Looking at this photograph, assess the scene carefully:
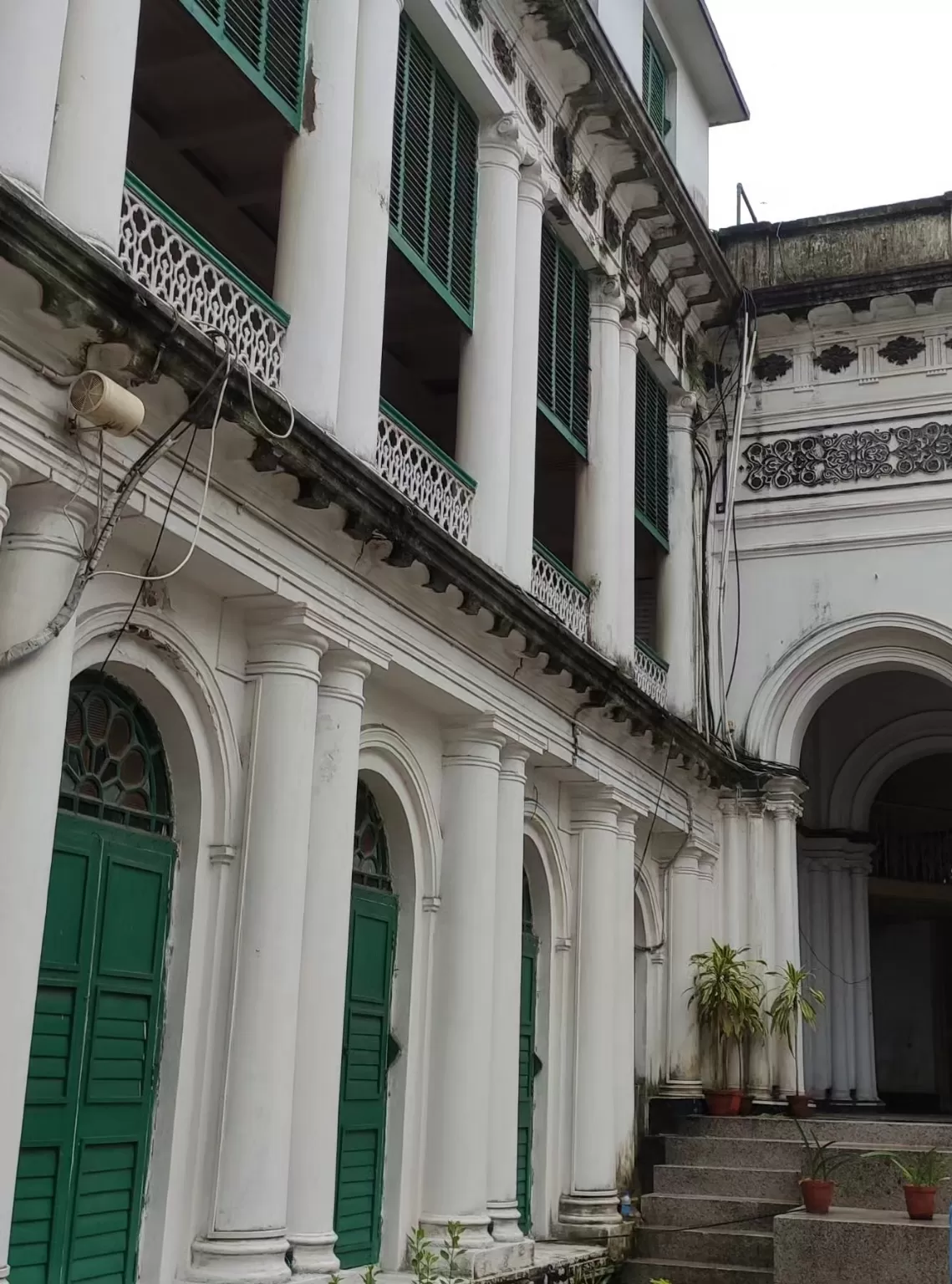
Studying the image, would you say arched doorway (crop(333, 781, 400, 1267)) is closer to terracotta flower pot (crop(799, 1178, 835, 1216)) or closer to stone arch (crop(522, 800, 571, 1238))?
stone arch (crop(522, 800, 571, 1238))

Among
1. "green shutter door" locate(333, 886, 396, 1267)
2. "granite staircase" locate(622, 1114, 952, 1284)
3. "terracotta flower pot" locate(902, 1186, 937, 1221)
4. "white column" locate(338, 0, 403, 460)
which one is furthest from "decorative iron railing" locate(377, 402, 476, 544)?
"granite staircase" locate(622, 1114, 952, 1284)

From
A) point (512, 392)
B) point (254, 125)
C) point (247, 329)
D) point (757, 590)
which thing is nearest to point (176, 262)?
point (247, 329)

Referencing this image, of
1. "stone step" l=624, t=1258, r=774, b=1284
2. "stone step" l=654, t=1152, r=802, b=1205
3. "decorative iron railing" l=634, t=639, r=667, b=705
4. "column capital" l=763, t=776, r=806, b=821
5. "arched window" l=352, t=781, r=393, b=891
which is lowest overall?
"stone step" l=624, t=1258, r=774, b=1284

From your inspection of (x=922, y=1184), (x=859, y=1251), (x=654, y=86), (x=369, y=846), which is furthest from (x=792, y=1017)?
(x=654, y=86)

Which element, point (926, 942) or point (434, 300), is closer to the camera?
point (434, 300)

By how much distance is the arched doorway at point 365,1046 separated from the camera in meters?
9.10

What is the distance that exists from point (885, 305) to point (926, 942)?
10.6 meters

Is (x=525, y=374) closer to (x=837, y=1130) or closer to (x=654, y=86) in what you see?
(x=654, y=86)

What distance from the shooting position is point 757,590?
15.4 m

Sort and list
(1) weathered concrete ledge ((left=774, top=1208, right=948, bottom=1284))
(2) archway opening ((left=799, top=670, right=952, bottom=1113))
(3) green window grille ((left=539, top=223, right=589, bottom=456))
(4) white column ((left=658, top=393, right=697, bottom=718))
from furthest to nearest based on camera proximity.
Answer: (2) archway opening ((left=799, top=670, right=952, bottom=1113)), (4) white column ((left=658, top=393, right=697, bottom=718)), (3) green window grille ((left=539, top=223, right=589, bottom=456)), (1) weathered concrete ledge ((left=774, top=1208, right=948, bottom=1284))

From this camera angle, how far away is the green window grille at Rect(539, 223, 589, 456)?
11992 millimetres

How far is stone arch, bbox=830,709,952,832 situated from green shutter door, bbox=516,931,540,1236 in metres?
8.42

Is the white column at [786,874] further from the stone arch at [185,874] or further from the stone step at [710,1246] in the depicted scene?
the stone arch at [185,874]

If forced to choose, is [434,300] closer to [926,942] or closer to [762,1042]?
[762,1042]
